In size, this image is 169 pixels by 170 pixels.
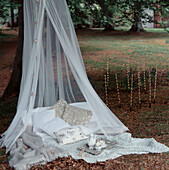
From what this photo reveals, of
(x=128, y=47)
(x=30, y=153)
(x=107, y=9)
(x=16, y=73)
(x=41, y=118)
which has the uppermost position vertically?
(x=107, y=9)

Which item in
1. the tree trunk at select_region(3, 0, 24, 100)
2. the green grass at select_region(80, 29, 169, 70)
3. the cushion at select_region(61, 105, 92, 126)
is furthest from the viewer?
the green grass at select_region(80, 29, 169, 70)

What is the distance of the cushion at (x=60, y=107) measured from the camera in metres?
3.78

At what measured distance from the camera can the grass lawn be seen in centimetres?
281

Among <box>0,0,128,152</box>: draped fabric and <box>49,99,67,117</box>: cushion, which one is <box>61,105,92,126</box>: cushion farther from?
<box>0,0,128,152</box>: draped fabric

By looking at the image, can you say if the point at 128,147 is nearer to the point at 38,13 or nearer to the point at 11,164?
the point at 11,164

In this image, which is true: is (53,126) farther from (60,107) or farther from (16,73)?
(16,73)

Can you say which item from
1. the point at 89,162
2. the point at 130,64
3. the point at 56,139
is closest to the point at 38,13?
the point at 56,139

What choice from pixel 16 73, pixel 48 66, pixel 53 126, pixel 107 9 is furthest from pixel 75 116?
pixel 107 9

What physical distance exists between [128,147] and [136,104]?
203 centimetres

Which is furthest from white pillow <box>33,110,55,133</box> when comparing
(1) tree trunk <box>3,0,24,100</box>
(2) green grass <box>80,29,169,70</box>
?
(2) green grass <box>80,29,169,70</box>

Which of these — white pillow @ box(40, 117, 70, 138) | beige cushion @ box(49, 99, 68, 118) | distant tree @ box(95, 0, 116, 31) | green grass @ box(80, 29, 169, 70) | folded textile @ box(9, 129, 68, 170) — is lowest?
folded textile @ box(9, 129, 68, 170)

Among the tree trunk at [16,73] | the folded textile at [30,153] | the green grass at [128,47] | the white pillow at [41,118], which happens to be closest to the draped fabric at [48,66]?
the folded textile at [30,153]

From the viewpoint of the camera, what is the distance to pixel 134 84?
6.23 m

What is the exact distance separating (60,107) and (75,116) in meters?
0.26
